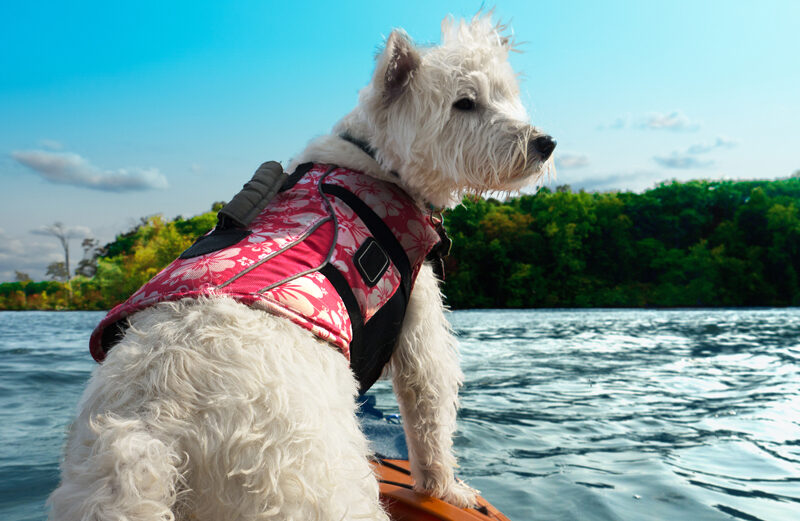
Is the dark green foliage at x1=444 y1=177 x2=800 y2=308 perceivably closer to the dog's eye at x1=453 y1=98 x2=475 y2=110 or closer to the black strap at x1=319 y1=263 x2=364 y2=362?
the dog's eye at x1=453 y1=98 x2=475 y2=110

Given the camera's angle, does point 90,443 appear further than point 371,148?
No

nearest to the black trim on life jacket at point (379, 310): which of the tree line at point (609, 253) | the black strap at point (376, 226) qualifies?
the black strap at point (376, 226)

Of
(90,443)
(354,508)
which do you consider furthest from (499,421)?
(90,443)

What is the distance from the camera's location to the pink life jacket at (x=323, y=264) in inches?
71.7

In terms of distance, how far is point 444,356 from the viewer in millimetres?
3000

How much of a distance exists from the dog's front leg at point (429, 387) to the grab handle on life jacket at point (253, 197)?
935 millimetres

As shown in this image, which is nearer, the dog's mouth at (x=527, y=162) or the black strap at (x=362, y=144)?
the dog's mouth at (x=527, y=162)

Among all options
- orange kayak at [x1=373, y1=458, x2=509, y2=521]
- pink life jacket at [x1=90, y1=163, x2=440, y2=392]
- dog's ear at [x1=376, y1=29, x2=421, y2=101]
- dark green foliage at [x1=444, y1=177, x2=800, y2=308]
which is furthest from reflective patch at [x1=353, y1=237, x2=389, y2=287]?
dark green foliage at [x1=444, y1=177, x2=800, y2=308]

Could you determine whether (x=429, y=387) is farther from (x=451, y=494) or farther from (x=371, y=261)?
(x=371, y=261)

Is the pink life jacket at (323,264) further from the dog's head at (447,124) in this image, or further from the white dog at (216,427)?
the dog's head at (447,124)

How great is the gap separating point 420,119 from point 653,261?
6561 centimetres

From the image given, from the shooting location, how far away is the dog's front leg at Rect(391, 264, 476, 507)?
2867 millimetres

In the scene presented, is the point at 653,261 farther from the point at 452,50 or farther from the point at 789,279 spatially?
the point at 452,50

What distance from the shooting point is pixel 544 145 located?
Answer: 254 centimetres
